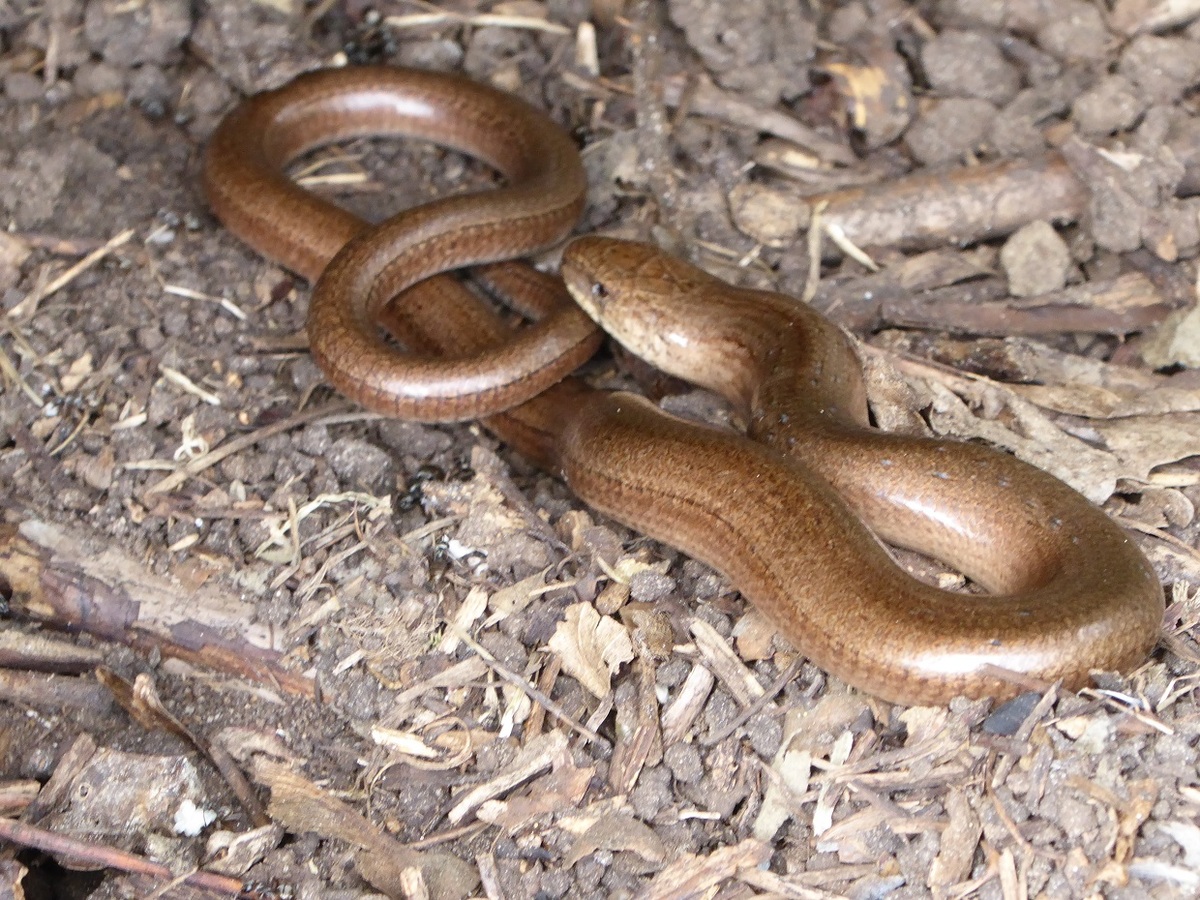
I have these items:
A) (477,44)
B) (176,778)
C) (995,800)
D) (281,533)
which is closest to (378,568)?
(281,533)

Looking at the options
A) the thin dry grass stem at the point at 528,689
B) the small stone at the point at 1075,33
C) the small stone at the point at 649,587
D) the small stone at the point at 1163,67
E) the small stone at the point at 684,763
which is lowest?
the small stone at the point at 684,763

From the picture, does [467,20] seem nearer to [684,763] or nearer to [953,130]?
[953,130]

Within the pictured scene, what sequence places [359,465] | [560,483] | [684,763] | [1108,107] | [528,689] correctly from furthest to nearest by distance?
1. [1108,107]
2. [560,483]
3. [359,465]
4. [528,689]
5. [684,763]

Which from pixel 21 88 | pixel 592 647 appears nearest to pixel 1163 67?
pixel 592 647

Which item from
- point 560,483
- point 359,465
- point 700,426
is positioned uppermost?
point 700,426

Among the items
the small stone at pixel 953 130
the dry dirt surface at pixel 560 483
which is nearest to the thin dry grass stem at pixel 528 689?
the dry dirt surface at pixel 560 483

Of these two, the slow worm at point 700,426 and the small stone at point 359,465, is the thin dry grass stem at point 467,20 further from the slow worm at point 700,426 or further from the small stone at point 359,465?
the small stone at point 359,465
